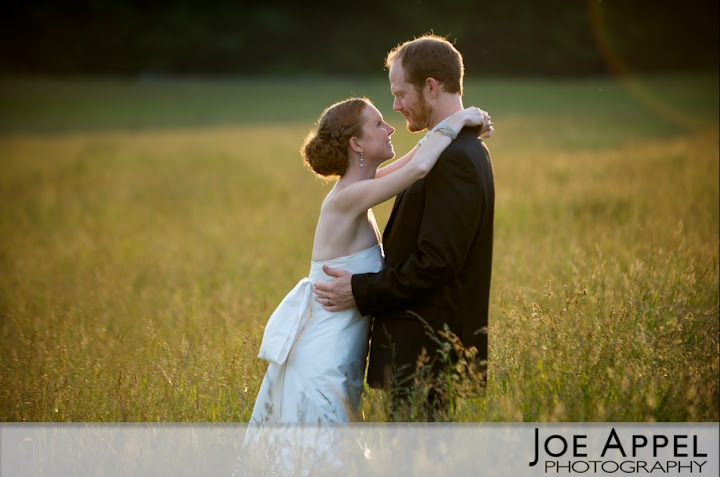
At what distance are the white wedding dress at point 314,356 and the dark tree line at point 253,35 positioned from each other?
50.3m

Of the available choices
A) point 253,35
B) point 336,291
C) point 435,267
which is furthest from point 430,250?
point 253,35

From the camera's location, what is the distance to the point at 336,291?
4105 millimetres

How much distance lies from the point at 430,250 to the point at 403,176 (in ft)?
1.23

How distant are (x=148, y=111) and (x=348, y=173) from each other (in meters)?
37.0

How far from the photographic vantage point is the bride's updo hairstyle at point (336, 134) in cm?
416

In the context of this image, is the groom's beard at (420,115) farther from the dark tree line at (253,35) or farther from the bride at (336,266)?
the dark tree line at (253,35)

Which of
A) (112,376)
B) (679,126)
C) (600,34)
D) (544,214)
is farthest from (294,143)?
(600,34)

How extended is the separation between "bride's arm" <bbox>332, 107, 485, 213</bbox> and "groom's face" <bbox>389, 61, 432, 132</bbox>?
0.66 feet

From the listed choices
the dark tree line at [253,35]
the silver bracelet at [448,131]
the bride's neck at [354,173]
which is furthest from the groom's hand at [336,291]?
the dark tree line at [253,35]

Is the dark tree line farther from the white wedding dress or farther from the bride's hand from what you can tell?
the white wedding dress

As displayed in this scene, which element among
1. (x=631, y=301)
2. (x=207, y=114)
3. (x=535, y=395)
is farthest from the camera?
(x=207, y=114)

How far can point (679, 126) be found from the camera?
84.4 ft

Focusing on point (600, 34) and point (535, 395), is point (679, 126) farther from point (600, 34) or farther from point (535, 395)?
point (600, 34)

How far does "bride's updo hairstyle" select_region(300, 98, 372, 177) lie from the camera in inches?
164
